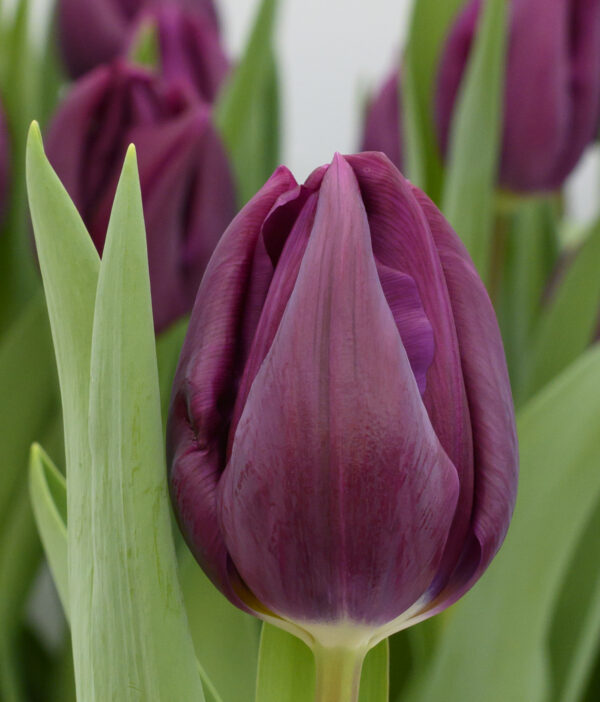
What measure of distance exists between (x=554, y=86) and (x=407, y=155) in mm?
68

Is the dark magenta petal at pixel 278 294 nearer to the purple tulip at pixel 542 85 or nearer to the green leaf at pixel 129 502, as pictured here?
the green leaf at pixel 129 502

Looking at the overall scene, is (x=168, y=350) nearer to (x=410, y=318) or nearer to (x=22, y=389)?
(x=22, y=389)

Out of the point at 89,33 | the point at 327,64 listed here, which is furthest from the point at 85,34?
the point at 327,64

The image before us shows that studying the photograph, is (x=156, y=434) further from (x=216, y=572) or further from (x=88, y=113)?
(x=88, y=113)

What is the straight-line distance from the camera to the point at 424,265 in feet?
0.59

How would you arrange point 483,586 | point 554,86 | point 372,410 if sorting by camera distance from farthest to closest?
point 554,86, point 483,586, point 372,410

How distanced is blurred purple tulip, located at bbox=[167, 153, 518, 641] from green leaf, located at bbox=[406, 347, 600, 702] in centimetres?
10

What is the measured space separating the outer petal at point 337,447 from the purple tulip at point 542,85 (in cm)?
27

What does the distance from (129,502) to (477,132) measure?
0.79ft

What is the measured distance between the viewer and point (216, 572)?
185mm

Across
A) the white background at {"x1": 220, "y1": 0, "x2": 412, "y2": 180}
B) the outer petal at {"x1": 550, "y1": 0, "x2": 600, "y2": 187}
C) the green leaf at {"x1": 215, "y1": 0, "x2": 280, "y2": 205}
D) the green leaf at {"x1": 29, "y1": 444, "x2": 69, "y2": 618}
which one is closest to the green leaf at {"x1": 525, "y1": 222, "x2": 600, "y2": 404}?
the outer petal at {"x1": 550, "y1": 0, "x2": 600, "y2": 187}

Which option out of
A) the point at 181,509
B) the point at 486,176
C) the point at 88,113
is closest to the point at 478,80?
the point at 486,176

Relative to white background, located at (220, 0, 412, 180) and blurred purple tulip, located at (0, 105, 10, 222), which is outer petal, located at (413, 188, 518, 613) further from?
white background, located at (220, 0, 412, 180)

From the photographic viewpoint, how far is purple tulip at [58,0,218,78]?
60cm
